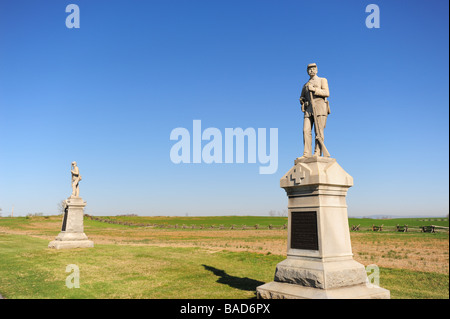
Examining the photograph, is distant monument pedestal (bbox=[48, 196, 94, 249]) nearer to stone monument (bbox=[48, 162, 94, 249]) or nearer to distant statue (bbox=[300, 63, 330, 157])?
stone monument (bbox=[48, 162, 94, 249])

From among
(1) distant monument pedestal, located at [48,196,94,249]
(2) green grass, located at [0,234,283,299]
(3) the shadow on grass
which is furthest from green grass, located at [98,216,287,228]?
(3) the shadow on grass

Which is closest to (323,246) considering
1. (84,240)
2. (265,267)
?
(265,267)

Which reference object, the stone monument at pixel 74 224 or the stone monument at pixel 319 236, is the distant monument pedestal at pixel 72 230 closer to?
the stone monument at pixel 74 224

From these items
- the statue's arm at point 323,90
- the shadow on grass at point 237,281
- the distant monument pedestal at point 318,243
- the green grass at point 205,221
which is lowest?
the green grass at point 205,221

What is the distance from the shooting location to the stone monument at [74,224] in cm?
1991

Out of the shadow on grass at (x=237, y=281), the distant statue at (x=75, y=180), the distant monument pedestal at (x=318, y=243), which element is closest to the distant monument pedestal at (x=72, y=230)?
the distant statue at (x=75, y=180)

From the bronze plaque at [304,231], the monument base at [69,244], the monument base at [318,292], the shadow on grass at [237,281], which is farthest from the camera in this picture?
the monument base at [69,244]

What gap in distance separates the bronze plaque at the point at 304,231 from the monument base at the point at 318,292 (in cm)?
100

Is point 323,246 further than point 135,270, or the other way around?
point 135,270

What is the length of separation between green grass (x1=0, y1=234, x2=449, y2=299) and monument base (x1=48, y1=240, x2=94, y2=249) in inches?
68.9

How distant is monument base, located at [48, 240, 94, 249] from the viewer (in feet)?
63.6
